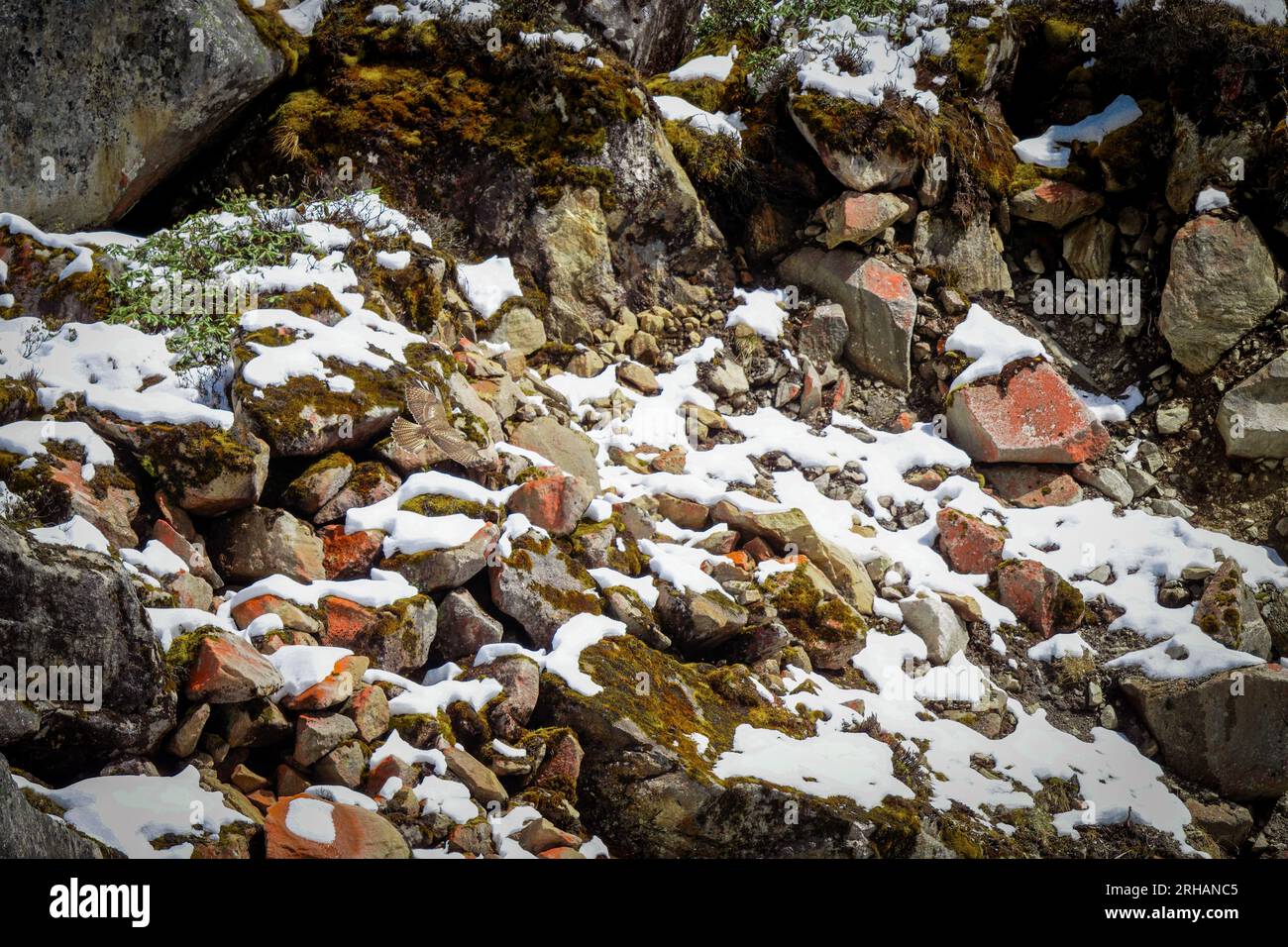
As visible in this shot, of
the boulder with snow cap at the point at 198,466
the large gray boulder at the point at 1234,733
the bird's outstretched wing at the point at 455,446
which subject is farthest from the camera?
the large gray boulder at the point at 1234,733

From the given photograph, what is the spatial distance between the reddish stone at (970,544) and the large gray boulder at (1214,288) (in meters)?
4.32

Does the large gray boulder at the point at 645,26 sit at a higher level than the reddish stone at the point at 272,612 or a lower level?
higher

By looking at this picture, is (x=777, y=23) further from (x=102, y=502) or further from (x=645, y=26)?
(x=102, y=502)

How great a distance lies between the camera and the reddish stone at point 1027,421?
33.4 ft

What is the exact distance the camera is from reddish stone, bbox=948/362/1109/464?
10188 millimetres

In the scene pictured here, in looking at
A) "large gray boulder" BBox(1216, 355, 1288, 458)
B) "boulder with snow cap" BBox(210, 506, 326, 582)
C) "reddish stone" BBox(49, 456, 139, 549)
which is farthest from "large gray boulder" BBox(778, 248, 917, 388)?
"reddish stone" BBox(49, 456, 139, 549)

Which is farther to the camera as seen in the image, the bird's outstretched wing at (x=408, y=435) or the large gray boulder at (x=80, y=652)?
the bird's outstretched wing at (x=408, y=435)

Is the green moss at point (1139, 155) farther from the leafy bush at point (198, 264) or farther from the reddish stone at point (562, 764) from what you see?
the reddish stone at point (562, 764)

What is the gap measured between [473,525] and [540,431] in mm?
2154

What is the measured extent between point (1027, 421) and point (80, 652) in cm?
972

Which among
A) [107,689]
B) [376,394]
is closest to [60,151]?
[376,394]

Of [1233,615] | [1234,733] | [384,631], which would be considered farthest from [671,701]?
[1233,615]

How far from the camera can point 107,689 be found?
4496 millimetres

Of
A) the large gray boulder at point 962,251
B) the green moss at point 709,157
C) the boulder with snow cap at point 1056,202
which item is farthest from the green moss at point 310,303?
the boulder with snow cap at point 1056,202
